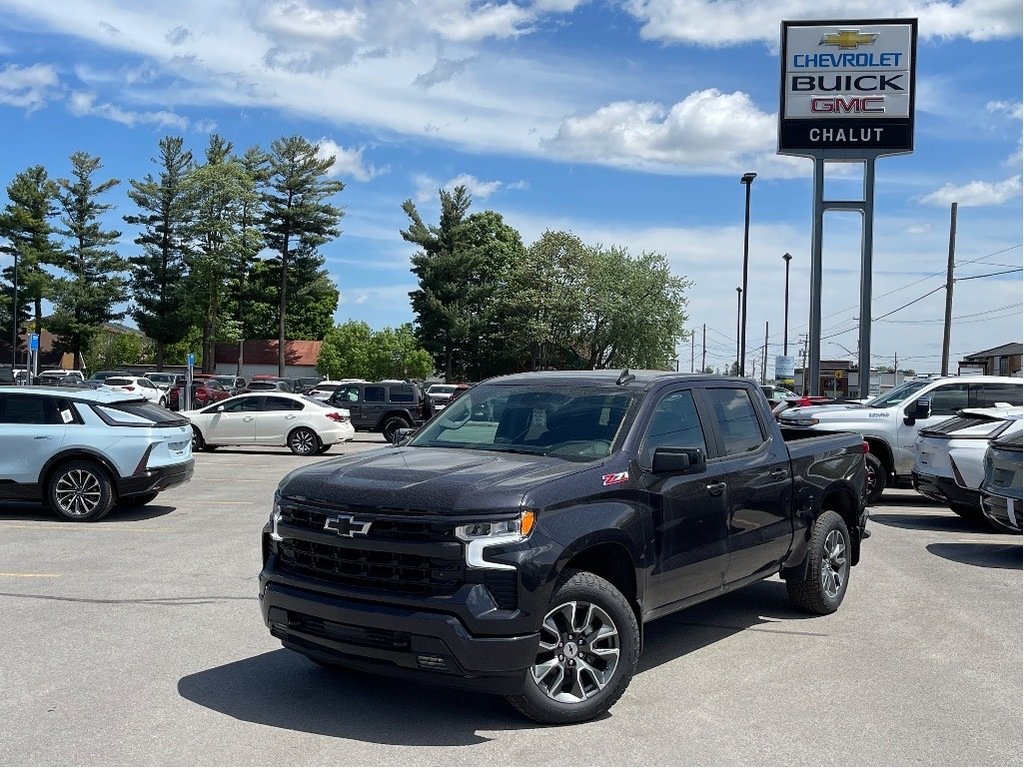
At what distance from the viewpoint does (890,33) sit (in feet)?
87.7

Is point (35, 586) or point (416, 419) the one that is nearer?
point (35, 586)

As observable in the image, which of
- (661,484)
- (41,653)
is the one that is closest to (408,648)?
(661,484)

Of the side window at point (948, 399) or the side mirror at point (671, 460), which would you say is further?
the side window at point (948, 399)

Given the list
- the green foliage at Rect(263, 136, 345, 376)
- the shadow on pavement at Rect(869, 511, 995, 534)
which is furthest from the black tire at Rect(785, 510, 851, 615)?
the green foliage at Rect(263, 136, 345, 376)

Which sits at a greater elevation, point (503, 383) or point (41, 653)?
point (503, 383)

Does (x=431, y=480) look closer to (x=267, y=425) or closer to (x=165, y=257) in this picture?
(x=267, y=425)

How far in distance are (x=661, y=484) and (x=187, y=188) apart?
6430 cm

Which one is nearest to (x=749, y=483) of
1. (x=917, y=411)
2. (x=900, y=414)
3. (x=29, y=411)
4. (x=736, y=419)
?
(x=736, y=419)

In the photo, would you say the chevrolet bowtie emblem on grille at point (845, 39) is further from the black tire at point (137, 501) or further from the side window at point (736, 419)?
the side window at point (736, 419)

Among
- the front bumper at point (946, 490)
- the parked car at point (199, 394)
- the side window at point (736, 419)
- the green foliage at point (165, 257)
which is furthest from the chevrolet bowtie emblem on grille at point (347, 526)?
the green foliage at point (165, 257)

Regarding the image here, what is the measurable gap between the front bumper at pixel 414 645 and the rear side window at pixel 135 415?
7.94 meters

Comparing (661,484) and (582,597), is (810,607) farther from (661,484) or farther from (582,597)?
(582,597)

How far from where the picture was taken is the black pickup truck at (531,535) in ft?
15.9

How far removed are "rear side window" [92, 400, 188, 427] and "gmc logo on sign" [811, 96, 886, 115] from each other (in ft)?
67.6
